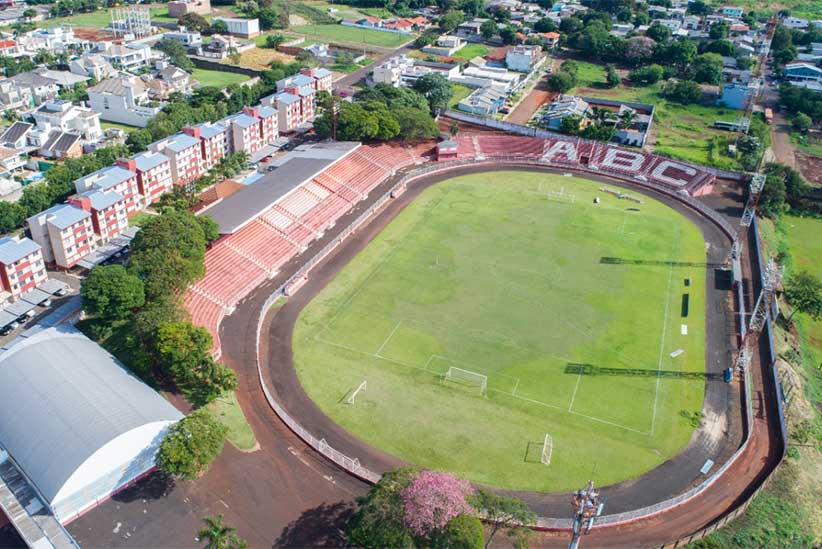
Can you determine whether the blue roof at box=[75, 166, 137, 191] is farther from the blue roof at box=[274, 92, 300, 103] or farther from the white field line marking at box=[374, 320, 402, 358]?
the white field line marking at box=[374, 320, 402, 358]

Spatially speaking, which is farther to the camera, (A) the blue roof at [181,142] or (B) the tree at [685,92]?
(B) the tree at [685,92]

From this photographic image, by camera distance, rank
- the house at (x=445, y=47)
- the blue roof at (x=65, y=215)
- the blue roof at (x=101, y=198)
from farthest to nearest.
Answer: the house at (x=445, y=47), the blue roof at (x=101, y=198), the blue roof at (x=65, y=215)

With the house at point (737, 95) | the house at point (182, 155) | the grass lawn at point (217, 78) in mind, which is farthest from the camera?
the grass lawn at point (217, 78)

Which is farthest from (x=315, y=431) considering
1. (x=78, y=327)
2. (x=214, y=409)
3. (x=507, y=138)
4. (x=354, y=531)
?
(x=507, y=138)

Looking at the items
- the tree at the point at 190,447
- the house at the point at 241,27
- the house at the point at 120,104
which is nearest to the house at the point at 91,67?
the house at the point at 120,104

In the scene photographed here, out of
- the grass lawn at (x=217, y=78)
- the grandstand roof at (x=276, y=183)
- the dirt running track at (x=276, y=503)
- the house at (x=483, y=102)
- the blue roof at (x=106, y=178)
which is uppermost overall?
→ the blue roof at (x=106, y=178)

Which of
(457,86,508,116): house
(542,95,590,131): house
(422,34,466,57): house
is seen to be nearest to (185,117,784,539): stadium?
(542,95,590,131): house

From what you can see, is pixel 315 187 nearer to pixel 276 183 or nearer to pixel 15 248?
pixel 276 183

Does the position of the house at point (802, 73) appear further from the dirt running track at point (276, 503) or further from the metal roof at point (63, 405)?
the metal roof at point (63, 405)
